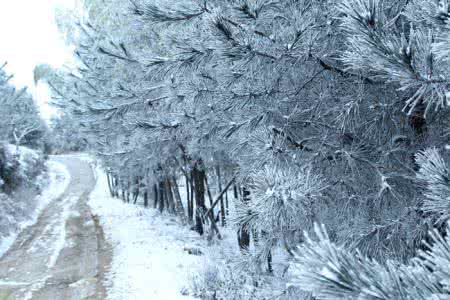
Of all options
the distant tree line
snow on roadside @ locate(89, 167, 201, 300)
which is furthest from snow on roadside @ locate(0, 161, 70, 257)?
the distant tree line

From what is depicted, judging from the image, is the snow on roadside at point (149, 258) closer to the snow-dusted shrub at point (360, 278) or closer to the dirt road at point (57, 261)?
the dirt road at point (57, 261)

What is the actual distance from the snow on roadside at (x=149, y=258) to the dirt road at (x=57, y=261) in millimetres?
341

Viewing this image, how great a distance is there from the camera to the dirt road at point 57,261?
8.19 m

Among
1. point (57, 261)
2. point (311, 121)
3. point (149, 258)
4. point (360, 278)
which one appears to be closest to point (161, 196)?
point (57, 261)

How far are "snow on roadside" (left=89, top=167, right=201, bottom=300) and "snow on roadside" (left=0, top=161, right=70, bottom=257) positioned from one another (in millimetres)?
2924

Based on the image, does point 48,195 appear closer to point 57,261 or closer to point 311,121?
point 57,261

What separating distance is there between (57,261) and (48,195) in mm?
18381

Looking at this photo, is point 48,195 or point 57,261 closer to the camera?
point 57,261

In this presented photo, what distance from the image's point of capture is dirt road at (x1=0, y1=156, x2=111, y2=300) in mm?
8188

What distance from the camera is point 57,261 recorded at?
1073 centimetres

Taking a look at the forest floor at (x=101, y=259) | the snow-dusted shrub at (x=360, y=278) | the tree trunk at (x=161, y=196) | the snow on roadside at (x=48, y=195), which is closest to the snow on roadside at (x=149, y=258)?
the forest floor at (x=101, y=259)

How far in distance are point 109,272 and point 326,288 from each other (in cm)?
876

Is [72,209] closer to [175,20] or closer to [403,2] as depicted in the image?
[175,20]

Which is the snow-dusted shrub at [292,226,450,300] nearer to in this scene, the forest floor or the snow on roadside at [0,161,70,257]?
the forest floor
